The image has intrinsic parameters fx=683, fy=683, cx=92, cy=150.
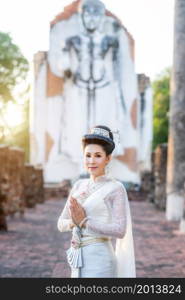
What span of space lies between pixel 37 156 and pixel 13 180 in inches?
679

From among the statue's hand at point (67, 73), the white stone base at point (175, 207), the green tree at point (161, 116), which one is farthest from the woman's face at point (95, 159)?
the green tree at point (161, 116)

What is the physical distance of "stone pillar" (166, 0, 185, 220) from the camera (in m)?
15.9

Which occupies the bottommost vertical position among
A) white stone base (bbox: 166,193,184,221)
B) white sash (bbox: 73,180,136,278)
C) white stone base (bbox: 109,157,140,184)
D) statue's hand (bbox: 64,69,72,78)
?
white stone base (bbox: 109,157,140,184)

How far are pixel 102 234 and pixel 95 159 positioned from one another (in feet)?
1.63

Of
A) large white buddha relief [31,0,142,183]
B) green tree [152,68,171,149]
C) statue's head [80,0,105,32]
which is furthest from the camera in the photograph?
green tree [152,68,171,149]

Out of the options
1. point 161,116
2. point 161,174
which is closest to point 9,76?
point 161,116

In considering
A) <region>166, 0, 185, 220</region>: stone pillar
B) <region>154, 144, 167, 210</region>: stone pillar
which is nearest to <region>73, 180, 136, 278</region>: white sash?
<region>166, 0, 185, 220</region>: stone pillar

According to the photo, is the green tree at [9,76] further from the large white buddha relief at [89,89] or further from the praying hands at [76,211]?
the praying hands at [76,211]

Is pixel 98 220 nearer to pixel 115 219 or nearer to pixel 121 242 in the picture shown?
pixel 115 219

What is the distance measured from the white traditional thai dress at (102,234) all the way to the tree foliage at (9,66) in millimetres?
40580

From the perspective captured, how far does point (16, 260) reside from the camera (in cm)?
907

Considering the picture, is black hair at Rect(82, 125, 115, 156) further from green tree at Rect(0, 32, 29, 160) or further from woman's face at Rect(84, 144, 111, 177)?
green tree at Rect(0, 32, 29, 160)

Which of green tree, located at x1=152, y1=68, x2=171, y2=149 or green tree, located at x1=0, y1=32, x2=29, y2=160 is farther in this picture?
green tree, located at x1=152, y1=68, x2=171, y2=149

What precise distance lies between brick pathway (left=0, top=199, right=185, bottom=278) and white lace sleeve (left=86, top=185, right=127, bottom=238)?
11.5 feet
